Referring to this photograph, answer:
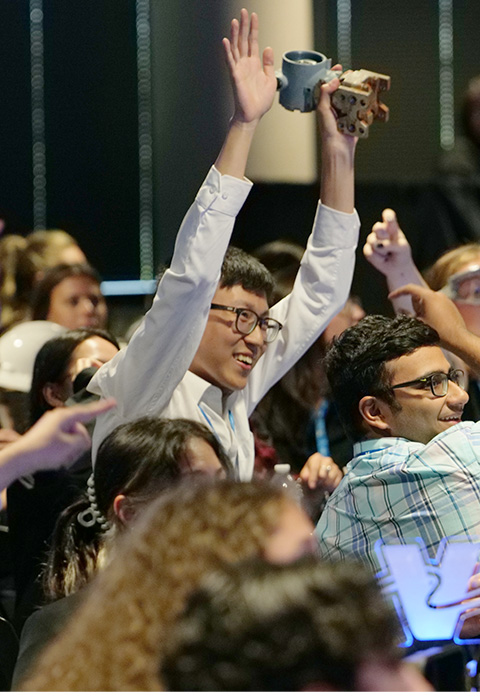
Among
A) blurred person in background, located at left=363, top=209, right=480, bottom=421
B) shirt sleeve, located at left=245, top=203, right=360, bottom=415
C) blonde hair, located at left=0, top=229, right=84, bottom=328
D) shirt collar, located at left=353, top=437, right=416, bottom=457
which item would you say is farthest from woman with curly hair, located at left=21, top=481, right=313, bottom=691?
blonde hair, located at left=0, top=229, right=84, bottom=328

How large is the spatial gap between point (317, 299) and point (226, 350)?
0.95 ft

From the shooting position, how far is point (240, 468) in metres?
2.41

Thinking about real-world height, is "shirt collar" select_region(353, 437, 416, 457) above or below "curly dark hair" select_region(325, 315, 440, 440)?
below

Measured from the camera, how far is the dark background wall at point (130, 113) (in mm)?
5777

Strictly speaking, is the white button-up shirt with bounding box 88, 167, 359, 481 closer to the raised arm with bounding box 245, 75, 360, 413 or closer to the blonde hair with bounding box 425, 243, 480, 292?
the raised arm with bounding box 245, 75, 360, 413

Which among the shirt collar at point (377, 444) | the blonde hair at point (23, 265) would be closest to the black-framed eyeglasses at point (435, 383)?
the shirt collar at point (377, 444)

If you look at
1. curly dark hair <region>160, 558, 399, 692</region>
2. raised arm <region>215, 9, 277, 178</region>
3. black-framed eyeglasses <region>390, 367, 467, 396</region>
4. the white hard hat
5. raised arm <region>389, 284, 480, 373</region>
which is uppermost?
raised arm <region>215, 9, 277, 178</region>

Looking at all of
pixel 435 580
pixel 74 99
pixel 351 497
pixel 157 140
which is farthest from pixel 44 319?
pixel 74 99

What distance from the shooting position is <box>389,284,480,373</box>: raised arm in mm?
2545

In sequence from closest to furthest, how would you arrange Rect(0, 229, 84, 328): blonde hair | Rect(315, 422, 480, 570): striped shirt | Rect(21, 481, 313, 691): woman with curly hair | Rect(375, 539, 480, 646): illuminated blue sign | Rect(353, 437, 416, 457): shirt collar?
Rect(21, 481, 313, 691): woman with curly hair → Rect(375, 539, 480, 646): illuminated blue sign → Rect(315, 422, 480, 570): striped shirt → Rect(353, 437, 416, 457): shirt collar → Rect(0, 229, 84, 328): blonde hair

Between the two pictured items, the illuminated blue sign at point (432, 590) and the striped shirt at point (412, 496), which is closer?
the illuminated blue sign at point (432, 590)

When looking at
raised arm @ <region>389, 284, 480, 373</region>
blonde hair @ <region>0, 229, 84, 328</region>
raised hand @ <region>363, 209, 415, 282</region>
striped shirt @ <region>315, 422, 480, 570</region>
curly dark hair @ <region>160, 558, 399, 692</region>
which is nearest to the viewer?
curly dark hair @ <region>160, 558, 399, 692</region>

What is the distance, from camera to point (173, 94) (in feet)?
18.9

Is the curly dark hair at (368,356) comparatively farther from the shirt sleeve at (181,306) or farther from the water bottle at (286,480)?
the shirt sleeve at (181,306)
